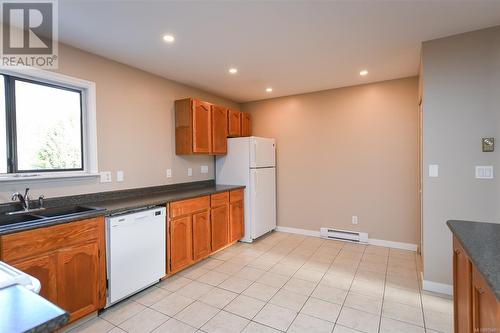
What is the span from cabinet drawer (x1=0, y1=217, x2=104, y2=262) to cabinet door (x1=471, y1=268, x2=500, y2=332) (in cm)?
251

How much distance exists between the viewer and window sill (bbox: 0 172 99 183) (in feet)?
6.75

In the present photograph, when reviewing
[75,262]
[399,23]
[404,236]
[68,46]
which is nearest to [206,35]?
[68,46]

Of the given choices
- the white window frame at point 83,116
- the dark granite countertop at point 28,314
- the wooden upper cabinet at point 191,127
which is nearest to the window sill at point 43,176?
the white window frame at point 83,116

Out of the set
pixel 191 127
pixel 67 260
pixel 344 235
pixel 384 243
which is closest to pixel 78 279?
pixel 67 260

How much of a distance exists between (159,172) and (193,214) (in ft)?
2.57

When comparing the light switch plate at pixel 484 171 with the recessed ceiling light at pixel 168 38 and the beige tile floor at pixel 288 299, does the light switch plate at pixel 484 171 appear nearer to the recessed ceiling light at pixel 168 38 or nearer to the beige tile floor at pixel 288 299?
the beige tile floor at pixel 288 299

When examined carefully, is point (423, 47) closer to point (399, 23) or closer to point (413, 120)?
point (399, 23)

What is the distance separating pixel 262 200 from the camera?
13.9ft

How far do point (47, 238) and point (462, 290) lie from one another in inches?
107

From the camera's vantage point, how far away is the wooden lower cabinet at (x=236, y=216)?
12.6ft

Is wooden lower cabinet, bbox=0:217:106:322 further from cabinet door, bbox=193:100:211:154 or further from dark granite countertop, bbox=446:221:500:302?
dark granite countertop, bbox=446:221:500:302

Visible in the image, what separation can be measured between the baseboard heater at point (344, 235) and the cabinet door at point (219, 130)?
2171 mm

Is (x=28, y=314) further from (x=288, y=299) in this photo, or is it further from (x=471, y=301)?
(x=288, y=299)

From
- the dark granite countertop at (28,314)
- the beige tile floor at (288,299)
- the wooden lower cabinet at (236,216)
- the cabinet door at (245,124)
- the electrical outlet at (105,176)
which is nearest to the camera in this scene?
the dark granite countertop at (28,314)
